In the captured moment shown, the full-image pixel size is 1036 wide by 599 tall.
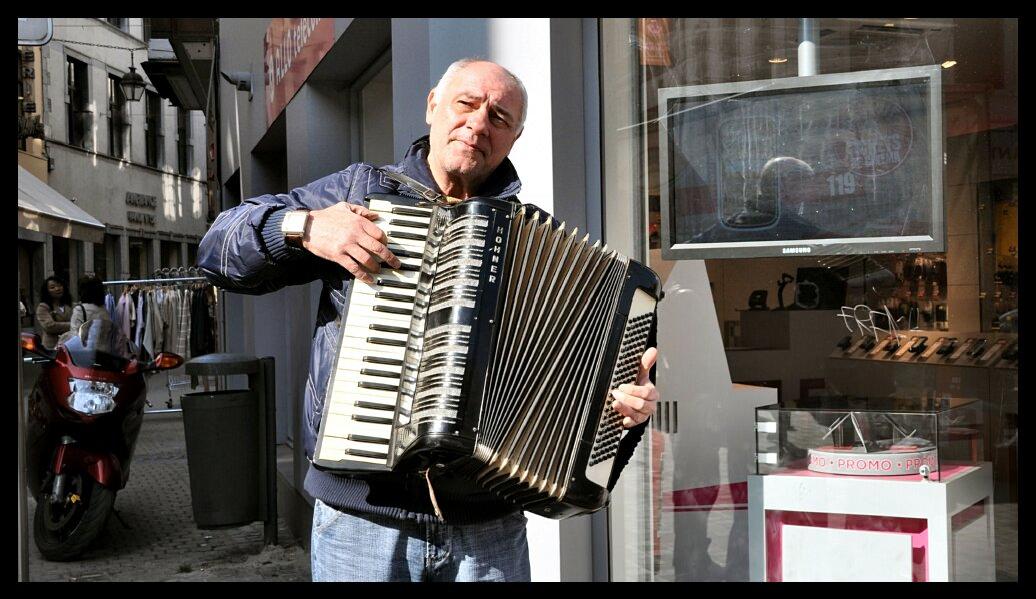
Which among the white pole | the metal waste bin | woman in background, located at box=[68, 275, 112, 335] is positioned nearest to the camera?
the white pole

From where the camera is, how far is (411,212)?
1.77 m

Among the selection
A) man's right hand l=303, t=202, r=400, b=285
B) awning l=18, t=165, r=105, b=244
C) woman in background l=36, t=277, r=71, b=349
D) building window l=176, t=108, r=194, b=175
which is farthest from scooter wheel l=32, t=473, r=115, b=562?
building window l=176, t=108, r=194, b=175

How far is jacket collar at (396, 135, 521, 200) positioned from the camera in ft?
6.56

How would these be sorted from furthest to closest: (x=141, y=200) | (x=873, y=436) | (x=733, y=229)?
(x=141, y=200)
(x=733, y=229)
(x=873, y=436)

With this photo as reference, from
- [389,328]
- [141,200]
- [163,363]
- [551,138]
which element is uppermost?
[141,200]

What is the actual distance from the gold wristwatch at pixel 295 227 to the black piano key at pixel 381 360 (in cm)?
27

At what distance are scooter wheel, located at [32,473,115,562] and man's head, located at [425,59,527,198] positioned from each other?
12.9ft

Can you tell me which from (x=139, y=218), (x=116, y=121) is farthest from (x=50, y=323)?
(x=139, y=218)

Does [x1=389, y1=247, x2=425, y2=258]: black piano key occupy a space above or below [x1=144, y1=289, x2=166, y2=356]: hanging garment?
above

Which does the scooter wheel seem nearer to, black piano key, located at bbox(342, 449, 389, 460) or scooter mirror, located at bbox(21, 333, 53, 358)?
scooter mirror, located at bbox(21, 333, 53, 358)

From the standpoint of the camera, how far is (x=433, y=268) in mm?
1772

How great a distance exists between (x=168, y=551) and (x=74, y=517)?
576mm

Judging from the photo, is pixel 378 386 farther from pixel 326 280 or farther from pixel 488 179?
pixel 488 179
